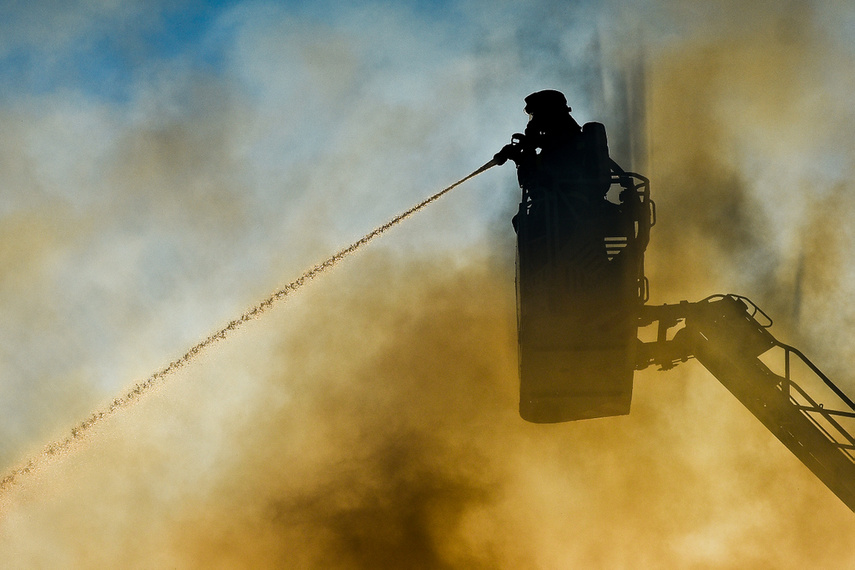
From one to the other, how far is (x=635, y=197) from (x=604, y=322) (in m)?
2.39

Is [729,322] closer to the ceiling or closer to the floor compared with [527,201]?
closer to the floor

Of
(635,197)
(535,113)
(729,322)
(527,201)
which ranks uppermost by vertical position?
(535,113)

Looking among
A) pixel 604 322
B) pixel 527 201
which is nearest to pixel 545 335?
pixel 604 322

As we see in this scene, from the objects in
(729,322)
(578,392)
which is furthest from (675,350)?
(578,392)

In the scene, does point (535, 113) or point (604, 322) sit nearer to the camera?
point (604, 322)

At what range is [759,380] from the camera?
12.7 m

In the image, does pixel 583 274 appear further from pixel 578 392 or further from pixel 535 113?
pixel 535 113

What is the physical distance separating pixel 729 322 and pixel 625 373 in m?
2.13

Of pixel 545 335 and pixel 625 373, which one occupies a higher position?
pixel 545 335

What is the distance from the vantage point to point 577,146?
43.1 ft

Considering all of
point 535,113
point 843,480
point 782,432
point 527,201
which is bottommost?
point 843,480

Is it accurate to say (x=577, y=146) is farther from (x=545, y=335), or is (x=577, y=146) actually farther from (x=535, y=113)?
(x=545, y=335)

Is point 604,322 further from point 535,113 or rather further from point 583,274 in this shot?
point 535,113

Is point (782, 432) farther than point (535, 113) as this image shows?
No
